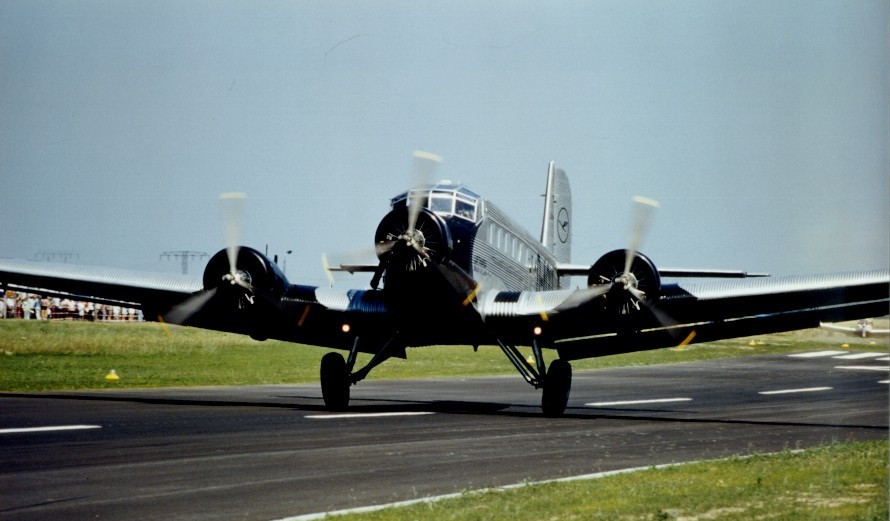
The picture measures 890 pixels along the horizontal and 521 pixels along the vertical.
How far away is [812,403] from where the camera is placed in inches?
1153

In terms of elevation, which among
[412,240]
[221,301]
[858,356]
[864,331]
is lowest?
[858,356]

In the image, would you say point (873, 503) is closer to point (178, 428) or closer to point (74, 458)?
point (74, 458)

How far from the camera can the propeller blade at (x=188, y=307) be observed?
2329 centimetres

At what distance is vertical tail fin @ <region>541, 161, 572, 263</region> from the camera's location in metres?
37.7

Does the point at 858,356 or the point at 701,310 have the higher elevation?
the point at 701,310

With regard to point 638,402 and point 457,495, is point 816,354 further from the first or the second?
point 457,495

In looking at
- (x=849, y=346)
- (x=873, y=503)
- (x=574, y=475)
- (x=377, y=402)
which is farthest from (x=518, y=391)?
(x=849, y=346)

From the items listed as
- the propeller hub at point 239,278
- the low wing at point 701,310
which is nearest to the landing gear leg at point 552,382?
the low wing at point 701,310

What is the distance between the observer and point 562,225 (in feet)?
128

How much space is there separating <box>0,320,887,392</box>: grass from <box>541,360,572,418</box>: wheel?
393 inches

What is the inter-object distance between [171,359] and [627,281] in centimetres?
2776

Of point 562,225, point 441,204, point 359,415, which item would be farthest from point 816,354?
point 359,415

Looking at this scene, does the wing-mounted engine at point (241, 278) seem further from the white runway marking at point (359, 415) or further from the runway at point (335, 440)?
the white runway marking at point (359, 415)

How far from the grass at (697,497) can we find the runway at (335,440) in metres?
0.89
